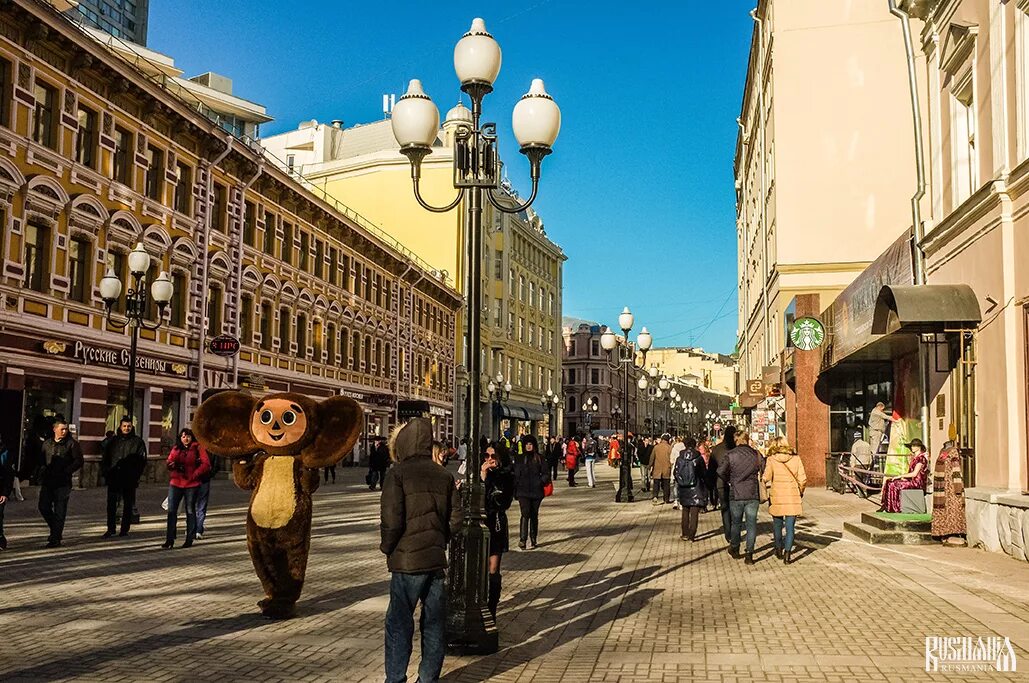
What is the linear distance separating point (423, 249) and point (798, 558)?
4930 cm

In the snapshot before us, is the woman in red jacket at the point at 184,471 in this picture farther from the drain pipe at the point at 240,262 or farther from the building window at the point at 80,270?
the drain pipe at the point at 240,262

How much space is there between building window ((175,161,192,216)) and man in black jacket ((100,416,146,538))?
1665 centimetres

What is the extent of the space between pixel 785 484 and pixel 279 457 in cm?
711

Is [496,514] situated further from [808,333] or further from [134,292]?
[808,333]

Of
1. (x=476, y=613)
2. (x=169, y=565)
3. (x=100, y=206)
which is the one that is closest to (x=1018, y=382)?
(x=476, y=613)


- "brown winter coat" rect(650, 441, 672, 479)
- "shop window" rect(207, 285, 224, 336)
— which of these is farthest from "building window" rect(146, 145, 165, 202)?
"brown winter coat" rect(650, 441, 672, 479)

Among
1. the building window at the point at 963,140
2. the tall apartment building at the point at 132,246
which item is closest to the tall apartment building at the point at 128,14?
the tall apartment building at the point at 132,246

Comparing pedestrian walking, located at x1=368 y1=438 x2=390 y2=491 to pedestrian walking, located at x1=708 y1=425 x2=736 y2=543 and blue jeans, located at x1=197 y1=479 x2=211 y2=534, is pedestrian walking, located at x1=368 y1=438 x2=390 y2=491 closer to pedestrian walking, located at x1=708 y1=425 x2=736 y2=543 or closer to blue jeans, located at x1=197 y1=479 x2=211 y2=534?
pedestrian walking, located at x1=708 y1=425 x2=736 y2=543

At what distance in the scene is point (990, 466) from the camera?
14328mm

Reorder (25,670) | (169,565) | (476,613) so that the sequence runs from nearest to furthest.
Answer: (25,670), (476,613), (169,565)

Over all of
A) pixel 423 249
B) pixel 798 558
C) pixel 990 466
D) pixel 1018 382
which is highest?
pixel 423 249

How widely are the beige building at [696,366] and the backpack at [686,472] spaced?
149 meters

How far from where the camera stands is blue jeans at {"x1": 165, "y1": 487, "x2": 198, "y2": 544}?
13203 mm

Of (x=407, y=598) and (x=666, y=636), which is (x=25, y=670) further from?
(x=666, y=636)
